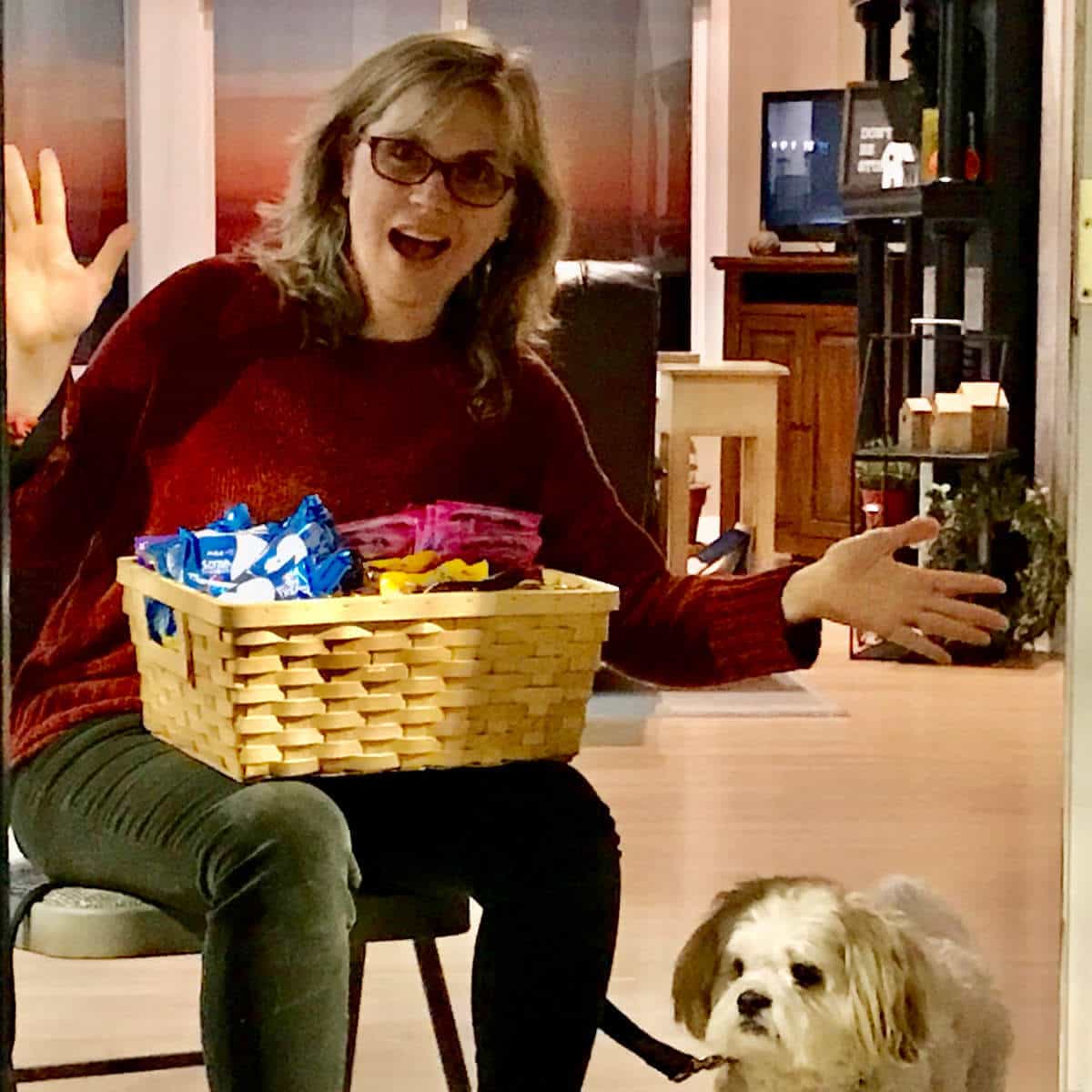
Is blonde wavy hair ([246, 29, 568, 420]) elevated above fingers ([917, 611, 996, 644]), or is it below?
above

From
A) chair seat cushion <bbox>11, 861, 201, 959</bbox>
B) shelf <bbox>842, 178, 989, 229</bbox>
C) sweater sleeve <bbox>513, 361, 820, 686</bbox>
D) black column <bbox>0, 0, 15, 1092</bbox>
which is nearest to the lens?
black column <bbox>0, 0, 15, 1092</bbox>

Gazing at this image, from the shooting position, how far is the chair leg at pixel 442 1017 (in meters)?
1.72

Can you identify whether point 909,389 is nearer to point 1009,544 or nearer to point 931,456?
point 931,456

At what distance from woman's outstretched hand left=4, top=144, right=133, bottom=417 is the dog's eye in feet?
2.63

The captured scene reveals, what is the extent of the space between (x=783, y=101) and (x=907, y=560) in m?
0.44

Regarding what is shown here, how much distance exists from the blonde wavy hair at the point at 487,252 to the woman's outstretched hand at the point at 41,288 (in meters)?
0.15

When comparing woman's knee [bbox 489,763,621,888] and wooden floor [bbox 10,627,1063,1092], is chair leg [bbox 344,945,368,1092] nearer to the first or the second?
wooden floor [bbox 10,627,1063,1092]

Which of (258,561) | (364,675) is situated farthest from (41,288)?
(364,675)

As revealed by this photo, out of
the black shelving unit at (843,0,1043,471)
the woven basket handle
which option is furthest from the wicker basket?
the black shelving unit at (843,0,1043,471)

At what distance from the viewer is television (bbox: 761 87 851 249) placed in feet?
5.47

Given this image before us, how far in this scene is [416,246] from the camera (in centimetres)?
160

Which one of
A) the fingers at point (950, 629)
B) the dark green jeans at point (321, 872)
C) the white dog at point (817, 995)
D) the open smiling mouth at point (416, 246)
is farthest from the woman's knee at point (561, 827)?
the open smiling mouth at point (416, 246)

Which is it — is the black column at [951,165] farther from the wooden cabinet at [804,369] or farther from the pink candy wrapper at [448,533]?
the pink candy wrapper at [448,533]

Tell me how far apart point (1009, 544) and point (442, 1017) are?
26.8 inches
